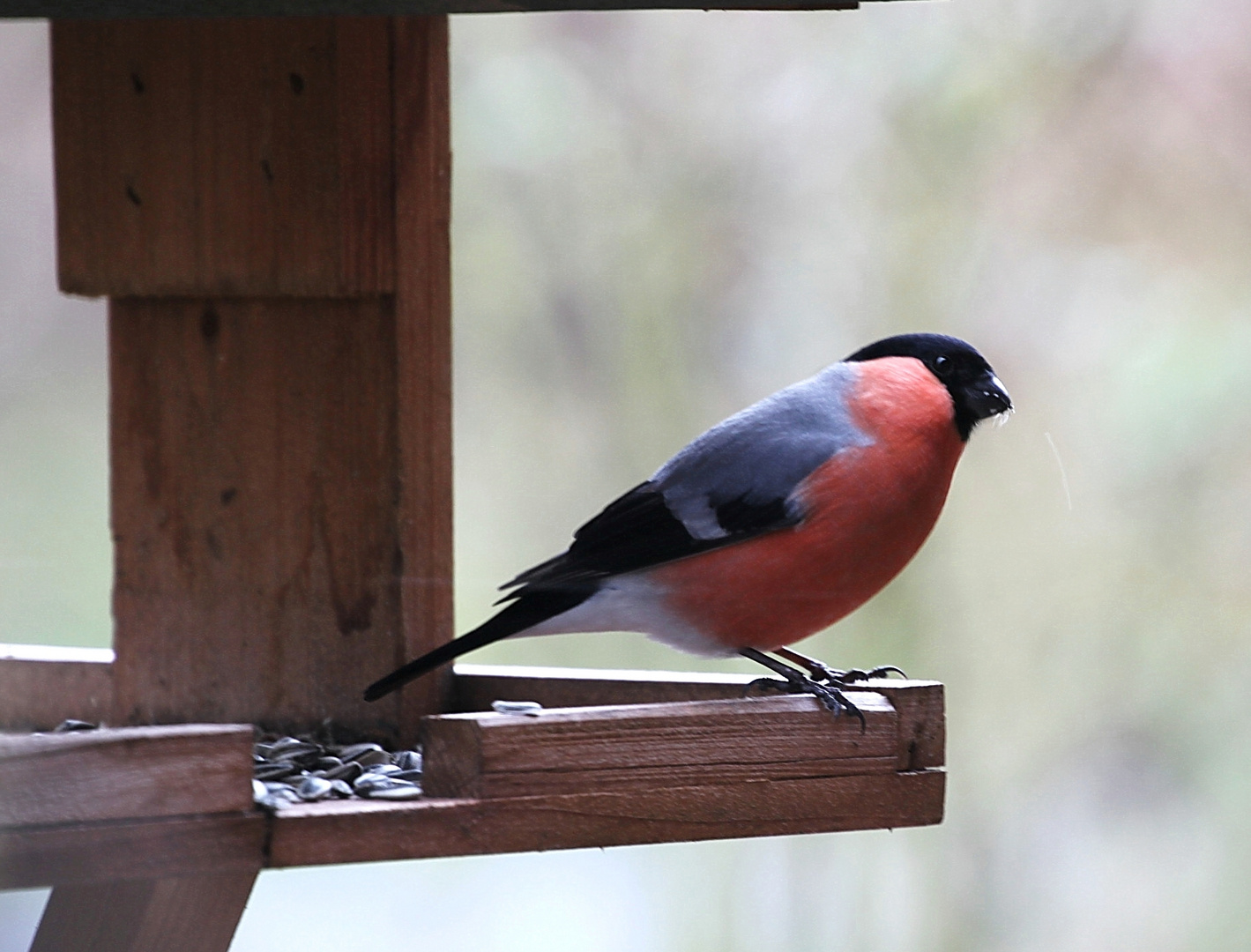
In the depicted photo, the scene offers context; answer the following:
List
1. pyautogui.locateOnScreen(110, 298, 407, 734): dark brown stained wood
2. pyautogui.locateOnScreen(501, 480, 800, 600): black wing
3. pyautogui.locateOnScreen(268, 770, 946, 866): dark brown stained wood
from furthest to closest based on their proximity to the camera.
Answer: pyautogui.locateOnScreen(110, 298, 407, 734): dark brown stained wood < pyautogui.locateOnScreen(501, 480, 800, 600): black wing < pyautogui.locateOnScreen(268, 770, 946, 866): dark brown stained wood

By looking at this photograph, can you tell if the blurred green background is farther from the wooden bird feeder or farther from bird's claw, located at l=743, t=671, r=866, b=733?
bird's claw, located at l=743, t=671, r=866, b=733

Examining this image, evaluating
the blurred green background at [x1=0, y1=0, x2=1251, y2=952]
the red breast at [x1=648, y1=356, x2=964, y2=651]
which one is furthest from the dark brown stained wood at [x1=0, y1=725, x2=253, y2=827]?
the blurred green background at [x1=0, y1=0, x2=1251, y2=952]

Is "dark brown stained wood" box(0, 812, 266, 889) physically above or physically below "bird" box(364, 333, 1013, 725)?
below

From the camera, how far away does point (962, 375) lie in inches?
84.3

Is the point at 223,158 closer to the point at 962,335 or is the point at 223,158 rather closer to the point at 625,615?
the point at 625,615

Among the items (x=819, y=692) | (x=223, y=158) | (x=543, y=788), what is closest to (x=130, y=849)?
(x=543, y=788)

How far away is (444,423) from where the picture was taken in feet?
6.86

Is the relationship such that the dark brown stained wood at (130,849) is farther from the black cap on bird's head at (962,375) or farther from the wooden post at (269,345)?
the black cap on bird's head at (962,375)

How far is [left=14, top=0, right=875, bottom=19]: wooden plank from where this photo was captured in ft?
5.82

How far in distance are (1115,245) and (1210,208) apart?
0.22 meters

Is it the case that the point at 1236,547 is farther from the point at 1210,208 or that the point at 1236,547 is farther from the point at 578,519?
the point at 578,519

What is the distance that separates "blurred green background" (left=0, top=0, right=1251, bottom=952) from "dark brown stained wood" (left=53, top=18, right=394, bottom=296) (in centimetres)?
122

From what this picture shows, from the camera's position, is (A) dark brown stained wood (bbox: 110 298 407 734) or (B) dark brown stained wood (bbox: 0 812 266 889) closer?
(B) dark brown stained wood (bbox: 0 812 266 889)

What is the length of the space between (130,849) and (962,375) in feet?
4.12
